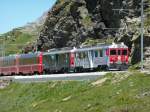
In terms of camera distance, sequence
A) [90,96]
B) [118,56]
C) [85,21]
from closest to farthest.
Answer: [90,96] → [118,56] → [85,21]

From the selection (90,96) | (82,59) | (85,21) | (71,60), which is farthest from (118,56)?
(85,21)

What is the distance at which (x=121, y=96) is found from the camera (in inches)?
1442

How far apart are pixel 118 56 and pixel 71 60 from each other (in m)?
9.99

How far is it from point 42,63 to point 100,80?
3940 centimetres

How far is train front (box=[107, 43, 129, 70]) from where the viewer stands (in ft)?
216

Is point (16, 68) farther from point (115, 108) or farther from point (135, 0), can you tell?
point (115, 108)

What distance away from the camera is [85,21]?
320 feet

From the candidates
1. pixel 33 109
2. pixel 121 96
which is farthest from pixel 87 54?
pixel 121 96

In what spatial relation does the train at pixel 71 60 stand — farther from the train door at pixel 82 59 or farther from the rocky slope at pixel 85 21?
the rocky slope at pixel 85 21

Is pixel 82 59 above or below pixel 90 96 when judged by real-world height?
above

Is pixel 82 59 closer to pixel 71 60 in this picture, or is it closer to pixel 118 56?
pixel 71 60

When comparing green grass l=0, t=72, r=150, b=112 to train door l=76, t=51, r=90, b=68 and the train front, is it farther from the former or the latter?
train door l=76, t=51, r=90, b=68

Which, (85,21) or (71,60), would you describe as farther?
(85,21)

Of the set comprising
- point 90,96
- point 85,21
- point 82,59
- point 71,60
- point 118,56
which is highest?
point 85,21
